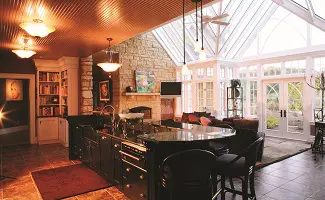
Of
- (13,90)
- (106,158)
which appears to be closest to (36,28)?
(106,158)

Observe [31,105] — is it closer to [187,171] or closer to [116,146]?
[116,146]

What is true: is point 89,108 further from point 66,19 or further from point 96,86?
point 66,19

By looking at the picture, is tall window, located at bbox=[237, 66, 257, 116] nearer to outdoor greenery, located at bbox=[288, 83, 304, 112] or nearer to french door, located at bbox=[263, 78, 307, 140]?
french door, located at bbox=[263, 78, 307, 140]

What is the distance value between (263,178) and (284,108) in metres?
4.89

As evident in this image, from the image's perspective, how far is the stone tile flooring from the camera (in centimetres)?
361

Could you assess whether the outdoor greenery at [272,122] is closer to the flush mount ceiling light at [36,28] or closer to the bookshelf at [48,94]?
the bookshelf at [48,94]

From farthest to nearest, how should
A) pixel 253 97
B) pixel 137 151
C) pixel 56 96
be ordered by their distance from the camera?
pixel 253 97
pixel 56 96
pixel 137 151

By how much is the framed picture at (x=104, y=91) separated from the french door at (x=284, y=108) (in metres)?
6.25

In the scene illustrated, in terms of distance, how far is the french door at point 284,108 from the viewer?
7.89 meters

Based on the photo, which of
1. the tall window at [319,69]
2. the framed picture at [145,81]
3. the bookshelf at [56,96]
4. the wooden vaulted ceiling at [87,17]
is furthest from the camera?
the framed picture at [145,81]

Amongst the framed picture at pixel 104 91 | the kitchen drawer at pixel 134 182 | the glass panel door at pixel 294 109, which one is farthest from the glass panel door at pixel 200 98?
the kitchen drawer at pixel 134 182

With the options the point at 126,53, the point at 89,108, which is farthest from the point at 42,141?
the point at 126,53

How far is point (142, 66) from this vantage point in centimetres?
1002

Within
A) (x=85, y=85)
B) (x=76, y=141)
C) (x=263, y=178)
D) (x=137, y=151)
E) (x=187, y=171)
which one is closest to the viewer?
(x=187, y=171)
